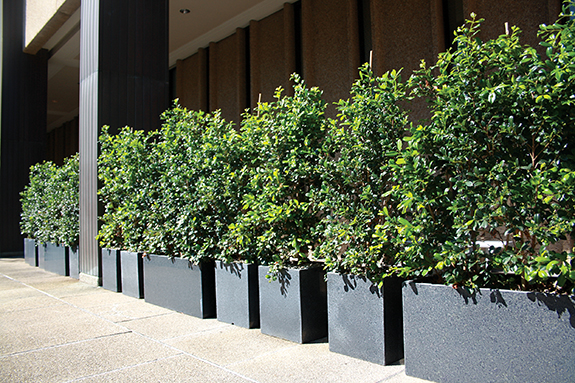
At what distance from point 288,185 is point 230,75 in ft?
41.5

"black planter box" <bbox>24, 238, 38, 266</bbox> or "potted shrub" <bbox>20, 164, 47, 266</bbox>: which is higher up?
"potted shrub" <bbox>20, 164, 47, 266</bbox>

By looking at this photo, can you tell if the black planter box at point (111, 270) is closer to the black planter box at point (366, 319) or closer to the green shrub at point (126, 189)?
the green shrub at point (126, 189)

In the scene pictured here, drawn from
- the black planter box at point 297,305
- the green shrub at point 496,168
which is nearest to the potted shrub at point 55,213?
the black planter box at point 297,305

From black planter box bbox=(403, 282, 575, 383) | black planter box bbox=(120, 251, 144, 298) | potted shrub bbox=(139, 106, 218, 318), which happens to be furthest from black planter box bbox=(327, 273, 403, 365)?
black planter box bbox=(120, 251, 144, 298)

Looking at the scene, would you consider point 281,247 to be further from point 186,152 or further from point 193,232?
point 186,152

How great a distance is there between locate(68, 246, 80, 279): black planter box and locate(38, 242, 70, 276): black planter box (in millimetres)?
314

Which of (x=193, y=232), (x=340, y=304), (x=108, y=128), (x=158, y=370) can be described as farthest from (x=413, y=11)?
(x=158, y=370)

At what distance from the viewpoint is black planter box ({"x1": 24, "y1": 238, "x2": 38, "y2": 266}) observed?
38.9 ft

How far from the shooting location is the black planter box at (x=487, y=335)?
2773 millimetres

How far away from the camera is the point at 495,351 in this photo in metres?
3.00

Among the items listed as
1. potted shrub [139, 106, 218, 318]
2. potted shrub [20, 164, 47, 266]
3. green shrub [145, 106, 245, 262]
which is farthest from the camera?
potted shrub [20, 164, 47, 266]

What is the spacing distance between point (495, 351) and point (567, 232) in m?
0.89

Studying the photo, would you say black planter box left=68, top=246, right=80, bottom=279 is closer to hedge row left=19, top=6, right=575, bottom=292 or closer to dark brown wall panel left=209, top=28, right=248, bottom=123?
hedge row left=19, top=6, right=575, bottom=292

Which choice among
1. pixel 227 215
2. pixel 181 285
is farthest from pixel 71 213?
pixel 227 215
